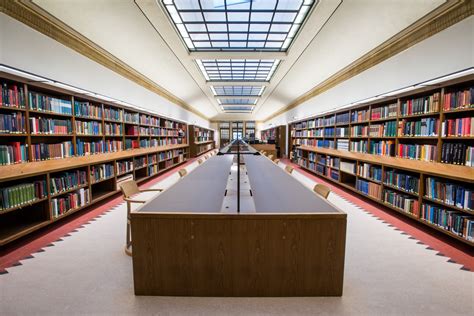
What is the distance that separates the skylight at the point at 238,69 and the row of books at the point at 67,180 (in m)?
5.41

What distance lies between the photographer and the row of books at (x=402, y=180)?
3441mm

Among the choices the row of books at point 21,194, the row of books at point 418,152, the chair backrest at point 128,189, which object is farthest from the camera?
the row of books at point 418,152

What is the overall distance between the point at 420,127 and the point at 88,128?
237 inches

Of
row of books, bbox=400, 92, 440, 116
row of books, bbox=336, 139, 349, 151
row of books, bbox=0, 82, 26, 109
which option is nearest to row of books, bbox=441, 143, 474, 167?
row of books, bbox=400, 92, 440, 116

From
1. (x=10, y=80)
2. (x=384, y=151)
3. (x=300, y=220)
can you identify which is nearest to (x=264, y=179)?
(x=300, y=220)

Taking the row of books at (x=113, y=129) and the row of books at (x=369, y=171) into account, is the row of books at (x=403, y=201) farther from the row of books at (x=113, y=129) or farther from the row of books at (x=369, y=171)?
the row of books at (x=113, y=129)

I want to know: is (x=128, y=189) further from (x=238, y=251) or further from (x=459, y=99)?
(x=459, y=99)

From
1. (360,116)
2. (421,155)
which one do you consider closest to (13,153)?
(421,155)

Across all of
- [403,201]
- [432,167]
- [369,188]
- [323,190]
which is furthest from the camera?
[369,188]

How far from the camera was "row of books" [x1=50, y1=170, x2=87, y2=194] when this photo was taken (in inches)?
130

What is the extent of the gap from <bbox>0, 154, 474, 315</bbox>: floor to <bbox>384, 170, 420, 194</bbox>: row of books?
1.05 m

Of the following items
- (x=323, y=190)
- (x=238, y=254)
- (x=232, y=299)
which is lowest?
(x=232, y=299)

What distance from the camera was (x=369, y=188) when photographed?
459 centimetres

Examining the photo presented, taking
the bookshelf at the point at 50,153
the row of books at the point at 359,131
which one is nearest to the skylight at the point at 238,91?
the row of books at the point at 359,131
